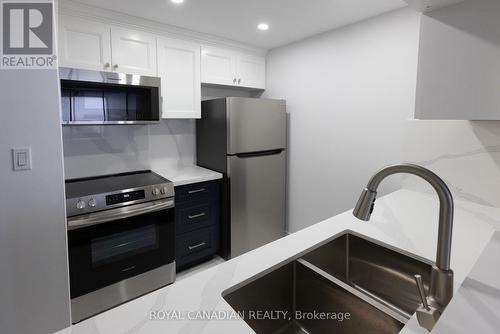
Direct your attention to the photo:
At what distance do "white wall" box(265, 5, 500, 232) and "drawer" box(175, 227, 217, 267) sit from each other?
955mm

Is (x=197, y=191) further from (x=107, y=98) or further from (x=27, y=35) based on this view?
(x=27, y=35)

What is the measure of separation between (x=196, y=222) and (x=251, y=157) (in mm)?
800

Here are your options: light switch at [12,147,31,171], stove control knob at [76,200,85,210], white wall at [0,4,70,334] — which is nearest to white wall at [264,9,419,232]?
stove control knob at [76,200,85,210]

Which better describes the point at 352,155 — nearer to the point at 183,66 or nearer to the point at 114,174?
Answer: the point at 183,66

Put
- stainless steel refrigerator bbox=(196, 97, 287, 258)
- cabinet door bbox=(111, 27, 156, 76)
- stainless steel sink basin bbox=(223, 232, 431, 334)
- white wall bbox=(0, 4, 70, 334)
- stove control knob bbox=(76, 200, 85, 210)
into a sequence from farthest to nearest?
stainless steel refrigerator bbox=(196, 97, 287, 258), cabinet door bbox=(111, 27, 156, 76), stove control knob bbox=(76, 200, 85, 210), white wall bbox=(0, 4, 70, 334), stainless steel sink basin bbox=(223, 232, 431, 334)

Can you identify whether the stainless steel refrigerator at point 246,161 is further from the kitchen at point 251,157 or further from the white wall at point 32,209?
the white wall at point 32,209

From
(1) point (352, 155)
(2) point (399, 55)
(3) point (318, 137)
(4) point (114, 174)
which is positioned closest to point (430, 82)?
(2) point (399, 55)

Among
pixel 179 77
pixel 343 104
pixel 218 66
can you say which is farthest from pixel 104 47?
pixel 343 104

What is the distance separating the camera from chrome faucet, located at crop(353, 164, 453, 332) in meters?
0.70

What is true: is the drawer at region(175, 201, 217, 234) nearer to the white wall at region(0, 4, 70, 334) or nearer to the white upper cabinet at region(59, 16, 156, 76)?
the white wall at region(0, 4, 70, 334)

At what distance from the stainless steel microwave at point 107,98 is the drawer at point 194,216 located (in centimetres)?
80

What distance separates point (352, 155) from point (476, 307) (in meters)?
1.83

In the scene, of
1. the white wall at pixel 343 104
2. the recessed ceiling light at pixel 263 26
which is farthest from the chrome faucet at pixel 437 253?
the recessed ceiling light at pixel 263 26

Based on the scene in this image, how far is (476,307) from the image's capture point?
709 millimetres
